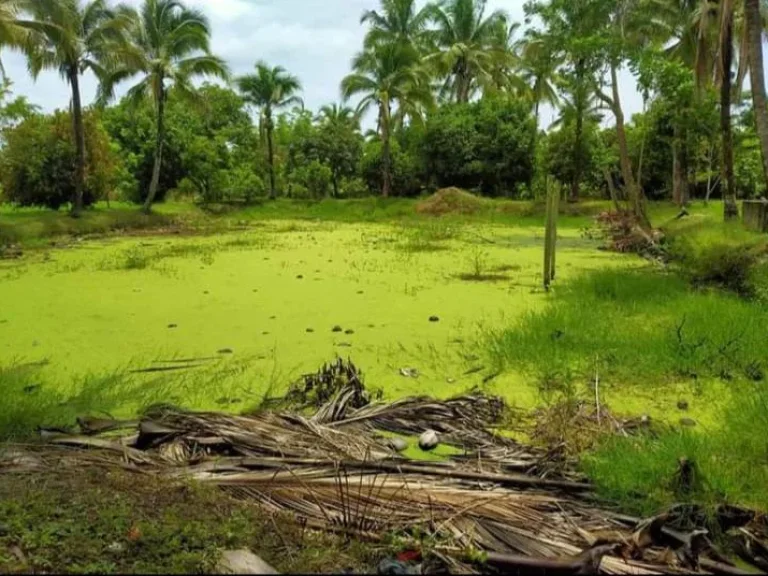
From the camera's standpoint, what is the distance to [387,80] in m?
18.5

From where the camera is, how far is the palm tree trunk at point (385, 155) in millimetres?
18562

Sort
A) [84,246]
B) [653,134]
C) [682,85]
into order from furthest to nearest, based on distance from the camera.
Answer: [653,134]
[84,246]
[682,85]

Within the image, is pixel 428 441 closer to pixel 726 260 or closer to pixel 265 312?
pixel 265 312

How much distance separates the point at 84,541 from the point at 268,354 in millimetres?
2448

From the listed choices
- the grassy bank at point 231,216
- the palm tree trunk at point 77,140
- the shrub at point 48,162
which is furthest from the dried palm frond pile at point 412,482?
the shrub at point 48,162

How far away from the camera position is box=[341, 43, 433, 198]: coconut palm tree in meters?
18.4

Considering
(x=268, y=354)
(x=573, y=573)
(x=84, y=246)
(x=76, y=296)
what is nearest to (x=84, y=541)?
(x=573, y=573)

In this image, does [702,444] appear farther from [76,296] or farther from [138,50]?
[138,50]

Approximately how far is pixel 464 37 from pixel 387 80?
150 inches

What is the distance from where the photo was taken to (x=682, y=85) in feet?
32.6

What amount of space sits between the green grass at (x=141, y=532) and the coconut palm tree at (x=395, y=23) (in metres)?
19.3

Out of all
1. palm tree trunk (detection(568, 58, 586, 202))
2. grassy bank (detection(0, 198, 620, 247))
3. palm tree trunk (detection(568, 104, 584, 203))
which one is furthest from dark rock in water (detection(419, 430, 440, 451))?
palm tree trunk (detection(568, 104, 584, 203))

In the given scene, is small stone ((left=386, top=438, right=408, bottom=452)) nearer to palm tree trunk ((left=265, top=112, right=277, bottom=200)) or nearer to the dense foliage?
the dense foliage

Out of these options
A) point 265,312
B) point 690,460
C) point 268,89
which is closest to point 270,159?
point 268,89
